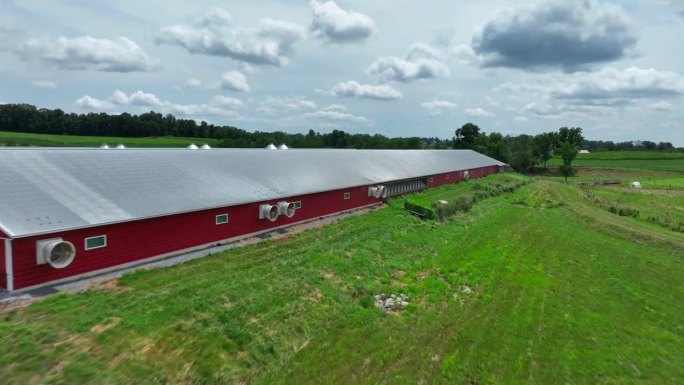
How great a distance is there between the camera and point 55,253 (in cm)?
1372

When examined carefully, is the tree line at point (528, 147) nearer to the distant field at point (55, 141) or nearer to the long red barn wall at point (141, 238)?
the distant field at point (55, 141)

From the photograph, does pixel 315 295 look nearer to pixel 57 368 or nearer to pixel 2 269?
pixel 57 368

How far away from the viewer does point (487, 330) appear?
524 inches

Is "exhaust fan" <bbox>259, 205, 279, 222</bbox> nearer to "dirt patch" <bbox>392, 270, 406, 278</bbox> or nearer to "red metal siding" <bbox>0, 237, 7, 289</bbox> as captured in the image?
"dirt patch" <bbox>392, 270, 406, 278</bbox>

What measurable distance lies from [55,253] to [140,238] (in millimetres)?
3241

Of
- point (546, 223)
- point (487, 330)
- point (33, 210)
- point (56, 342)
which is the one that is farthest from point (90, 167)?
point (546, 223)

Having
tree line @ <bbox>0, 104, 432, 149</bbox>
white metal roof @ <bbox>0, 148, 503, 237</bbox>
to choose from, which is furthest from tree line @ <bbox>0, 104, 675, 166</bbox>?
white metal roof @ <bbox>0, 148, 503, 237</bbox>

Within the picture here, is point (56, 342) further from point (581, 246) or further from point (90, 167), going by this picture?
point (581, 246)

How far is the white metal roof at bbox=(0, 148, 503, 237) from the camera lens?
14.6 metres

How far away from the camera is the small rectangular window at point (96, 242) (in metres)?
14.9

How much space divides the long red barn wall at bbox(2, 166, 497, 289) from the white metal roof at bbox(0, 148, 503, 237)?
0.38m

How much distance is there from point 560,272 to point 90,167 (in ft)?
70.9

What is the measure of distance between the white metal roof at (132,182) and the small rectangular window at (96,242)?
604 mm

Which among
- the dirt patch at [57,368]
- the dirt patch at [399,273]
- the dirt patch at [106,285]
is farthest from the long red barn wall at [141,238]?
the dirt patch at [399,273]
